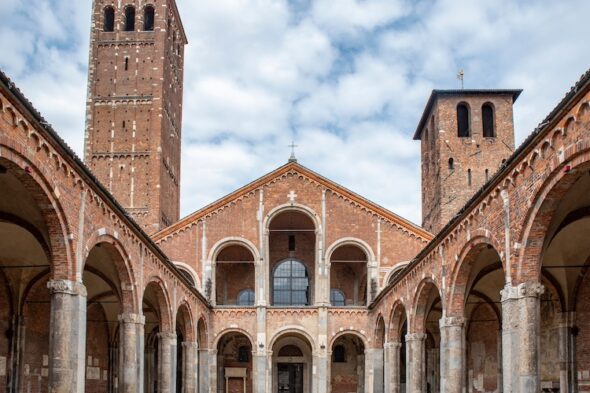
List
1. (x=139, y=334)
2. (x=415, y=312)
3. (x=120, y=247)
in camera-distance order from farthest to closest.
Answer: (x=415, y=312)
(x=139, y=334)
(x=120, y=247)

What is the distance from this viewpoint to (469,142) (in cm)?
4091

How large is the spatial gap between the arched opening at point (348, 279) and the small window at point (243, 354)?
15.6ft

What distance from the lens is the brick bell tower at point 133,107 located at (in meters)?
43.2

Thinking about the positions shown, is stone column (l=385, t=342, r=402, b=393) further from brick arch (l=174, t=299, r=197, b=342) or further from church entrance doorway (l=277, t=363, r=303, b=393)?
church entrance doorway (l=277, t=363, r=303, b=393)

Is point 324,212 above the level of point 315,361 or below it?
above

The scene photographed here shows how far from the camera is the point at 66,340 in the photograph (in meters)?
15.3

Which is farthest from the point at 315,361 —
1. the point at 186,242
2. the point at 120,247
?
the point at 120,247

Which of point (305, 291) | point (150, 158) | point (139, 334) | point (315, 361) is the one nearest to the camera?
point (139, 334)

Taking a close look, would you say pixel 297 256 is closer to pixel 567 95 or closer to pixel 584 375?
pixel 584 375

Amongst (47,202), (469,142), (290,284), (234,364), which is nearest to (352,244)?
(290,284)

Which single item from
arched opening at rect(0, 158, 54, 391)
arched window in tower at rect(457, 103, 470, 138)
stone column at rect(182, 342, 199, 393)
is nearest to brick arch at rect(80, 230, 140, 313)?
arched opening at rect(0, 158, 54, 391)

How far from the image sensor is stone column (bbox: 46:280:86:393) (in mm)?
15117

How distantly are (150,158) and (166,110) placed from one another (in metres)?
3.61

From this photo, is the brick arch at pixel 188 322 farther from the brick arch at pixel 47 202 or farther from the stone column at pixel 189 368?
the brick arch at pixel 47 202
